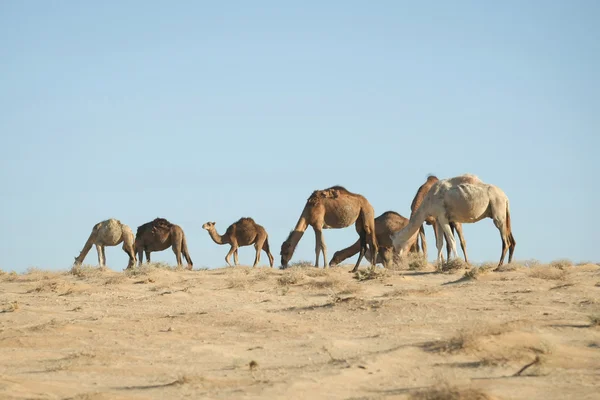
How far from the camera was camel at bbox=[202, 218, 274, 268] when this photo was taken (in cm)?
3456

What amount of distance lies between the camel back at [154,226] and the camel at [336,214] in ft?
25.7

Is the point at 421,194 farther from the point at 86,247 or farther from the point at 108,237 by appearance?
the point at 86,247

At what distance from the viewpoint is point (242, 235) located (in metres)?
34.9

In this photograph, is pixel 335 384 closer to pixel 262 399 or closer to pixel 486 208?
pixel 262 399

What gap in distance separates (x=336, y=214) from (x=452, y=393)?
17780 mm

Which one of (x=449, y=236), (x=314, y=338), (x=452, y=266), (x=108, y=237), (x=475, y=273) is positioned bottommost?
(x=314, y=338)

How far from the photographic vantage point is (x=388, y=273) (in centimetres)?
2008

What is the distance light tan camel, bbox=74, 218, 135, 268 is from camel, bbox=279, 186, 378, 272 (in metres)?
8.84

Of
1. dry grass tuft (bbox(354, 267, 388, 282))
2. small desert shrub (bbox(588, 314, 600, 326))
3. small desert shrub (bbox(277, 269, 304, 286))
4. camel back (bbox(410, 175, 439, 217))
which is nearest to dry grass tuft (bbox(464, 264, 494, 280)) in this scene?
dry grass tuft (bbox(354, 267, 388, 282))

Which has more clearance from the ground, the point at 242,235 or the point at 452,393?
the point at 242,235

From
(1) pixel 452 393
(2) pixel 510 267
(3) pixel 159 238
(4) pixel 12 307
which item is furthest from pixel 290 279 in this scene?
(3) pixel 159 238

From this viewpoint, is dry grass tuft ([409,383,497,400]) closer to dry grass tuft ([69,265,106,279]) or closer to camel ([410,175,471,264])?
camel ([410,175,471,264])

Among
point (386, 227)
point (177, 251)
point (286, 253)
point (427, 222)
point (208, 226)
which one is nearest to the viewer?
point (286, 253)

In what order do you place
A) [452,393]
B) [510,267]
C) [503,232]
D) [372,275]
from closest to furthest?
1. [452,393]
2. [372,275]
3. [510,267]
4. [503,232]
